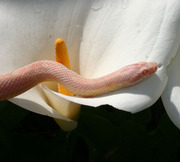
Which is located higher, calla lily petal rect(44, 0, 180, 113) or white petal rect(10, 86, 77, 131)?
calla lily petal rect(44, 0, 180, 113)

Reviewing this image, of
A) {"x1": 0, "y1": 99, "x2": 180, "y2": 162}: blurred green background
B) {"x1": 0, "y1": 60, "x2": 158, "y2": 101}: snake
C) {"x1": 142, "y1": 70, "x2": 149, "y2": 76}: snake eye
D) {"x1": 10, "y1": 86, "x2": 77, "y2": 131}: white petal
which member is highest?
{"x1": 142, "y1": 70, "x2": 149, "y2": 76}: snake eye

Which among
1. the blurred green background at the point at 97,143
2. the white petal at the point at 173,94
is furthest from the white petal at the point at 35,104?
the white petal at the point at 173,94

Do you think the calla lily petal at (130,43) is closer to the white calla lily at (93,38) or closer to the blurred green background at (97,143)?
the white calla lily at (93,38)

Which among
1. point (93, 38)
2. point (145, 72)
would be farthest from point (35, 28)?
point (145, 72)

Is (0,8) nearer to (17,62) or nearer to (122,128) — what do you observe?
(17,62)

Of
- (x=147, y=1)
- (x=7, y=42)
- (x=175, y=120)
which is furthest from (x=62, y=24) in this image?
(x=175, y=120)

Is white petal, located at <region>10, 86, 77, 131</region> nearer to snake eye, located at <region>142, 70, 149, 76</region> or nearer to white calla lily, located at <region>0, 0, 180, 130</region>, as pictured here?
white calla lily, located at <region>0, 0, 180, 130</region>

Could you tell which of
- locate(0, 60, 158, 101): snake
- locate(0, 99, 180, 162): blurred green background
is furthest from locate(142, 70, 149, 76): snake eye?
locate(0, 99, 180, 162): blurred green background

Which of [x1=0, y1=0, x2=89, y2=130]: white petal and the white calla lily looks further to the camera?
[x1=0, y1=0, x2=89, y2=130]: white petal
